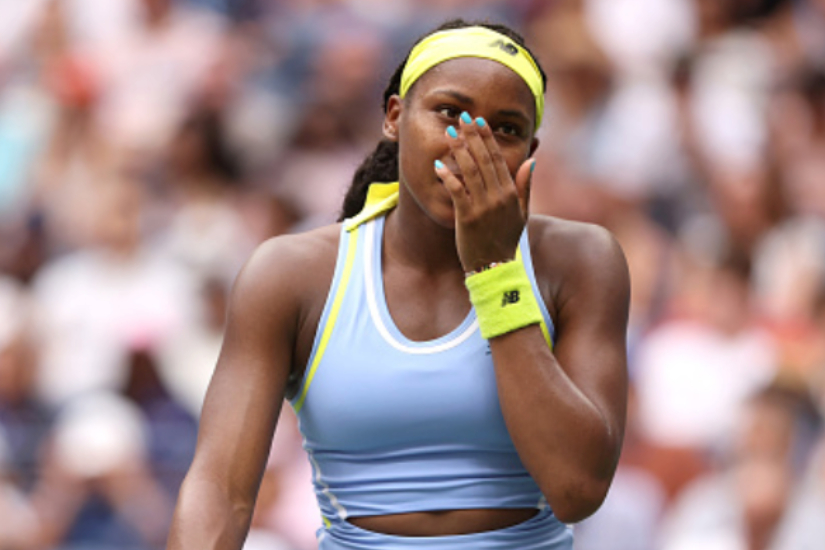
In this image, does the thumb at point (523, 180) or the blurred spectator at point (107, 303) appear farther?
the blurred spectator at point (107, 303)

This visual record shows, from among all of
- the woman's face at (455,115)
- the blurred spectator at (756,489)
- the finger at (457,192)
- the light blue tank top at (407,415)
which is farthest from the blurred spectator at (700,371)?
the finger at (457,192)

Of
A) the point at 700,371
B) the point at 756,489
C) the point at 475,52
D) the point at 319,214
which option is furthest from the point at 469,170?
the point at 319,214

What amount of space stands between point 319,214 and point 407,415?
495 cm

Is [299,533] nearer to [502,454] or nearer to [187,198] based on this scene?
[187,198]

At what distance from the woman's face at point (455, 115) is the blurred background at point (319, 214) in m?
1.97

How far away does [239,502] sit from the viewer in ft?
9.43

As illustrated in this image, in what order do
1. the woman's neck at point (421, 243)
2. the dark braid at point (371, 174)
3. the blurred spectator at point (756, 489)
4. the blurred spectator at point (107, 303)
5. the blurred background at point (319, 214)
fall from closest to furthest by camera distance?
1. the woman's neck at point (421, 243)
2. the dark braid at point (371, 174)
3. the blurred spectator at point (756, 489)
4. the blurred background at point (319, 214)
5. the blurred spectator at point (107, 303)

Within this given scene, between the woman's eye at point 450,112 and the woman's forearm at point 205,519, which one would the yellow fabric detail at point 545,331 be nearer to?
the woman's eye at point 450,112

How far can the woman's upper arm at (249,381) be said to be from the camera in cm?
287

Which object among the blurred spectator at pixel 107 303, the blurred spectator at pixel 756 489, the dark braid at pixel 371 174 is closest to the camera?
the dark braid at pixel 371 174

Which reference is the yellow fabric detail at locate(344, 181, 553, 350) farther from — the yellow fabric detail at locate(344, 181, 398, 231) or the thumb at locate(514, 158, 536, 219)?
the thumb at locate(514, 158, 536, 219)

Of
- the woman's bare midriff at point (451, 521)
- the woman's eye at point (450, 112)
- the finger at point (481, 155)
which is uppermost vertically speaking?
the woman's eye at point (450, 112)

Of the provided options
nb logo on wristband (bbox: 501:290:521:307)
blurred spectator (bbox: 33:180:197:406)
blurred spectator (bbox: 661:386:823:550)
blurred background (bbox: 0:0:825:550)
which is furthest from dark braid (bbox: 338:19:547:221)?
blurred spectator (bbox: 33:180:197:406)

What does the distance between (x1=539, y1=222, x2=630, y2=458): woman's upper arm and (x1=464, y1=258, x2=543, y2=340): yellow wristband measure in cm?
14
